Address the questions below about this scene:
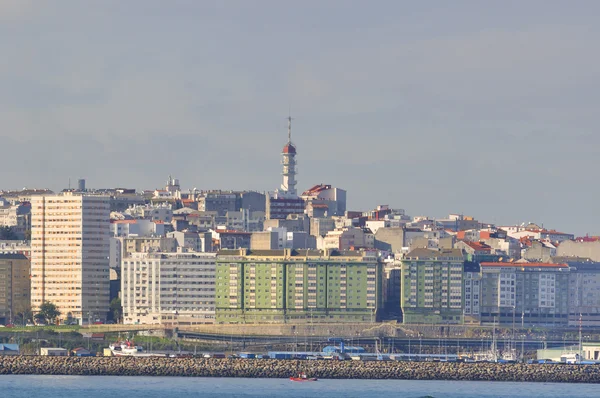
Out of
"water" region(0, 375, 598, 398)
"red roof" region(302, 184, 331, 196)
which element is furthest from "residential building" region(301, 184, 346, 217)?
"water" region(0, 375, 598, 398)

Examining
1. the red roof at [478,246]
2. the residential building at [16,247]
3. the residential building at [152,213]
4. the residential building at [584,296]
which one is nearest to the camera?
the residential building at [584,296]

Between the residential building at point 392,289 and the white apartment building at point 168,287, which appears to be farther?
the residential building at point 392,289

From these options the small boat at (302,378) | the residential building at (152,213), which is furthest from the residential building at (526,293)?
the small boat at (302,378)

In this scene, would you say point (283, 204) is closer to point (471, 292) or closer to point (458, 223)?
point (458, 223)

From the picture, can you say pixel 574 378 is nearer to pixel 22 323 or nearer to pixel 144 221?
pixel 22 323

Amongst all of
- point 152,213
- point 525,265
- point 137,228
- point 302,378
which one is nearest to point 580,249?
point 525,265

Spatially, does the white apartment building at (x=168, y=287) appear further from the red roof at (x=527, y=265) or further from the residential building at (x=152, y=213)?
the residential building at (x=152, y=213)
